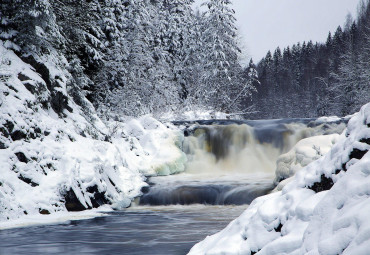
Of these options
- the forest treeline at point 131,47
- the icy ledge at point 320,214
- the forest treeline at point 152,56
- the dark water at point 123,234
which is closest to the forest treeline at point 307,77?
the forest treeline at point 152,56

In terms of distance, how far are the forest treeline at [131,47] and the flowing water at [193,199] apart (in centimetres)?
404

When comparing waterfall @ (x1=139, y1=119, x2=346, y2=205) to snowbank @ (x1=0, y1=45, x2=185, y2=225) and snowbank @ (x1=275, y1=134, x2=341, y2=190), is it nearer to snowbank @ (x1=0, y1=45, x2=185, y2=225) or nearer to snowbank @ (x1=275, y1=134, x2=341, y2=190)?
snowbank @ (x1=0, y1=45, x2=185, y2=225)

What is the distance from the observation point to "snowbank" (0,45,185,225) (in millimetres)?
8281

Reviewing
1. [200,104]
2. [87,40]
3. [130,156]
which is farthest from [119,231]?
[200,104]

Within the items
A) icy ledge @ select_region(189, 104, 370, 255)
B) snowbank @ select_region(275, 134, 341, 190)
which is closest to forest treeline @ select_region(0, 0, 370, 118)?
snowbank @ select_region(275, 134, 341, 190)

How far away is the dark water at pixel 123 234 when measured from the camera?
6.05m

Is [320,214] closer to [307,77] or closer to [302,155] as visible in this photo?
[302,155]

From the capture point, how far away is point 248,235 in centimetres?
355

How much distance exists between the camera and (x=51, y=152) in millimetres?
9305

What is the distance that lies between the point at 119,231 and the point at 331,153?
188 inches

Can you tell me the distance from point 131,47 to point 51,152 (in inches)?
502

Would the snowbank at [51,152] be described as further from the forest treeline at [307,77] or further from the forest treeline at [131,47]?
the forest treeline at [307,77]

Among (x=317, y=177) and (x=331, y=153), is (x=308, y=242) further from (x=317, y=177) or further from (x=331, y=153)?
(x=331, y=153)

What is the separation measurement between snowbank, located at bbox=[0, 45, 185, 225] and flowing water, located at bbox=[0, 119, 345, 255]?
2.27 feet
